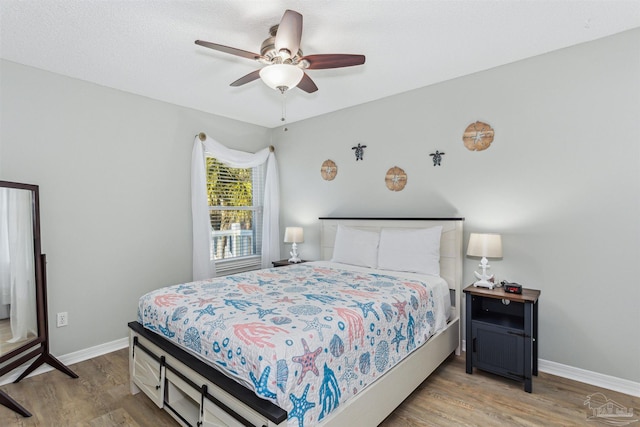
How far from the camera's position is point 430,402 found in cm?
221

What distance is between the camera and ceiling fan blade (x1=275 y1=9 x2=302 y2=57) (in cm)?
170

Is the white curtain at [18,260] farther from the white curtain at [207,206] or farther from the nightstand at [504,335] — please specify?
the nightstand at [504,335]

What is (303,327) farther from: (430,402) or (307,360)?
(430,402)

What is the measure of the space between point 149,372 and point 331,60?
2.38 m

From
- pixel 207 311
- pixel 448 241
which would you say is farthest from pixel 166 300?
pixel 448 241

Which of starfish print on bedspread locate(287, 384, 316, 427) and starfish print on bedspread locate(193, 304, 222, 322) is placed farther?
starfish print on bedspread locate(193, 304, 222, 322)

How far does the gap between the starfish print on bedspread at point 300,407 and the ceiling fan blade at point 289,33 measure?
1.85 metres

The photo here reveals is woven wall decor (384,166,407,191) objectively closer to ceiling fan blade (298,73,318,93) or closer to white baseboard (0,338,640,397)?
ceiling fan blade (298,73,318,93)

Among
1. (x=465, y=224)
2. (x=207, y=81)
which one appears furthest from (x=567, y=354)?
(x=207, y=81)

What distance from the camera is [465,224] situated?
3035mm

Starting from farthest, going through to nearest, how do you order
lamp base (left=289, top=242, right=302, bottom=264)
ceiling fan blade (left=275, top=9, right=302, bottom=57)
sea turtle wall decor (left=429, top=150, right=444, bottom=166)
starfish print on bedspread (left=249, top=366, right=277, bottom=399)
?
1. lamp base (left=289, top=242, right=302, bottom=264)
2. sea turtle wall decor (left=429, top=150, right=444, bottom=166)
3. ceiling fan blade (left=275, top=9, right=302, bottom=57)
4. starfish print on bedspread (left=249, top=366, right=277, bottom=399)

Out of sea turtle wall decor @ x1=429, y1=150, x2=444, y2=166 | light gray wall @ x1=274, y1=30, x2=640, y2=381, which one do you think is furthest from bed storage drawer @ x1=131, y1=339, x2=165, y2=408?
sea turtle wall decor @ x1=429, y1=150, x2=444, y2=166

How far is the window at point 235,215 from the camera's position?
4.14 m

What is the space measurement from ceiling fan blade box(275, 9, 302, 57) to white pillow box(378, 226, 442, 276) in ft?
6.34
